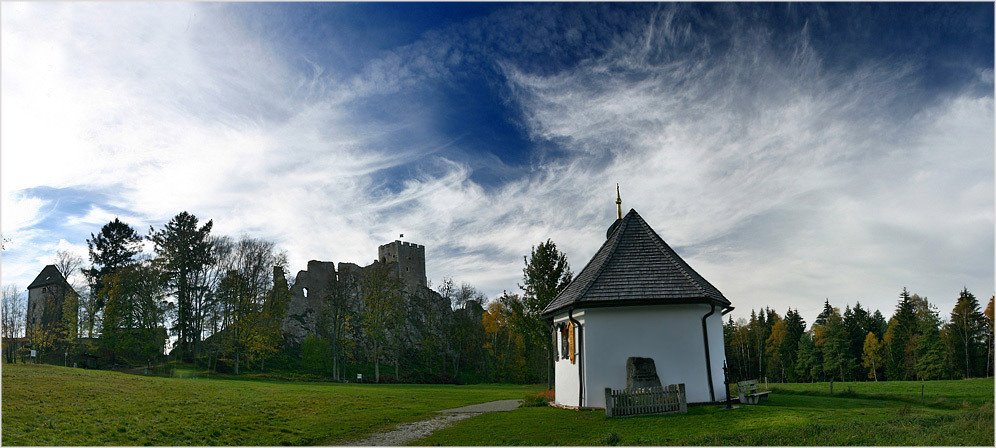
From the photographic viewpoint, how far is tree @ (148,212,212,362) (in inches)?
1812

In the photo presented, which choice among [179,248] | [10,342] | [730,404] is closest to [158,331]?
[179,248]

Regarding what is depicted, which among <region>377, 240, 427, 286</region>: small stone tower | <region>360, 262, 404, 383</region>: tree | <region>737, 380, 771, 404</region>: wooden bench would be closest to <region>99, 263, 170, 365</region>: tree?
<region>360, 262, 404, 383</region>: tree

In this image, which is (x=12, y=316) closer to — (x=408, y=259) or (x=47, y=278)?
(x=47, y=278)

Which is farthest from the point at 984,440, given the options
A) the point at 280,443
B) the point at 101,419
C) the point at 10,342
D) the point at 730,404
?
the point at 10,342

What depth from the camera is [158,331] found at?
44469 mm

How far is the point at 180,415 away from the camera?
16.1 metres

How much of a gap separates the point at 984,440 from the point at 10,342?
61.6m

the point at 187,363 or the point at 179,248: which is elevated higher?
the point at 179,248

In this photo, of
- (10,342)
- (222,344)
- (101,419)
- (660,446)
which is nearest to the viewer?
(660,446)

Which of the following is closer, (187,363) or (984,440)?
(984,440)

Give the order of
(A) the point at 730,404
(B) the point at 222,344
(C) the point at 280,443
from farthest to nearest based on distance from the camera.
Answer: (B) the point at 222,344
(A) the point at 730,404
(C) the point at 280,443

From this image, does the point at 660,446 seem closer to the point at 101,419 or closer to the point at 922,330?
the point at 101,419

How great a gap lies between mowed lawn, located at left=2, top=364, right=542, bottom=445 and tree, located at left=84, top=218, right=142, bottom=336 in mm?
29915

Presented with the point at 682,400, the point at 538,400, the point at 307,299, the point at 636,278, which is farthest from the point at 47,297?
the point at 682,400
